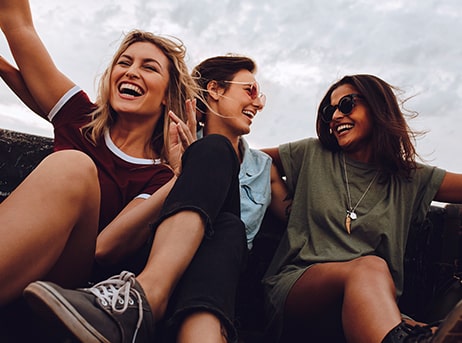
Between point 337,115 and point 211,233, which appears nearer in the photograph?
point 211,233

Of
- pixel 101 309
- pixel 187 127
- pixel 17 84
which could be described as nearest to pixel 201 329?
pixel 101 309

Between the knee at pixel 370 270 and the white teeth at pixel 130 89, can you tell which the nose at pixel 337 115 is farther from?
the white teeth at pixel 130 89

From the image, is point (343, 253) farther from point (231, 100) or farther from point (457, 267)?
point (231, 100)

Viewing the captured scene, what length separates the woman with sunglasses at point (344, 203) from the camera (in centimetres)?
239

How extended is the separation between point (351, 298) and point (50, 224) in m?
1.12

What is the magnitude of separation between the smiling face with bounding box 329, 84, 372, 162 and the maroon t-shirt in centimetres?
94

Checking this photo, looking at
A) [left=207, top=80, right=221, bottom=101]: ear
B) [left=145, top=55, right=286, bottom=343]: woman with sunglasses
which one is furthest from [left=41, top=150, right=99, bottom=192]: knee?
[left=207, top=80, right=221, bottom=101]: ear

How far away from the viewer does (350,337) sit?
2.04 meters

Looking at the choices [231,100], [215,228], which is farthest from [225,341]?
[231,100]

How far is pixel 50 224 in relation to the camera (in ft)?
5.42

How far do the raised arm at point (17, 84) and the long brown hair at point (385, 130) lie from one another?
152 centimetres

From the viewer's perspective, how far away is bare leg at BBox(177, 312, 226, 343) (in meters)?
1.61

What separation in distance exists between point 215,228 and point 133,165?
84cm

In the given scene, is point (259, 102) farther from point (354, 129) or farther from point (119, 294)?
point (119, 294)
